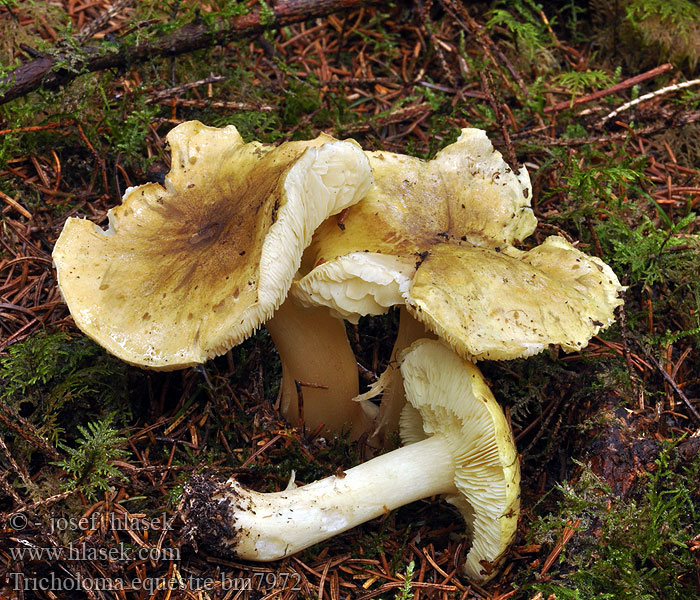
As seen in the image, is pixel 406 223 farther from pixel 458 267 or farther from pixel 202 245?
pixel 202 245

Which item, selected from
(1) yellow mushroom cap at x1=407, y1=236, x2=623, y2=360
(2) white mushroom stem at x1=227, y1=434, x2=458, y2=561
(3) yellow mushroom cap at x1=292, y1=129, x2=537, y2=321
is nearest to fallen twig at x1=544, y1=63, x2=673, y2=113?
(3) yellow mushroom cap at x1=292, y1=129, x2=537, y2=321

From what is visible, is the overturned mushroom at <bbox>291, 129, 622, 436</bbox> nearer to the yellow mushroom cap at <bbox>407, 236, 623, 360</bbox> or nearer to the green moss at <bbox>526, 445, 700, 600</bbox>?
the yellow mushroom cap at <bbox>407, 236, 623, 360</bbox>

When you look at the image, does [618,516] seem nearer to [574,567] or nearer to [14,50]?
[574,567]

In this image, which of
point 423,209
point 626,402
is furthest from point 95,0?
point 626,402

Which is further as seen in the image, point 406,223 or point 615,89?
point 615,89

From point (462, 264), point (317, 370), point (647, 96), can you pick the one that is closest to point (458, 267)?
point (462, 264)
